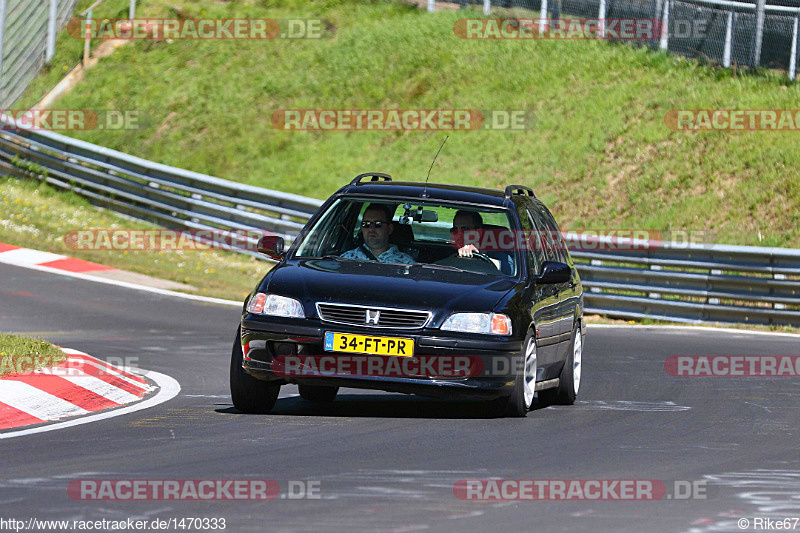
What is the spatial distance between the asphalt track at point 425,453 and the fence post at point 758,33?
14500 mm

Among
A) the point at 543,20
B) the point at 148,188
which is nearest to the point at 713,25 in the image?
the point at 543,20

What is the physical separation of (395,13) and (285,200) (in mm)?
12127

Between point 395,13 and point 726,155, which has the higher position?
point 395,13

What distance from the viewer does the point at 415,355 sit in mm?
8906

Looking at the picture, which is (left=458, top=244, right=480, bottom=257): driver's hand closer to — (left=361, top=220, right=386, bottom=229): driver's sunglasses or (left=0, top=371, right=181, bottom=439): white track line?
(left=361, top=220, right=386, bottom=229): driver's sunglasses

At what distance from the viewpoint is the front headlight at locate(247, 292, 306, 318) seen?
9070mm

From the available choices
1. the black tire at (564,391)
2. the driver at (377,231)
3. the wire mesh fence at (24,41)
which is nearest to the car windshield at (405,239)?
the driver at (377,231)

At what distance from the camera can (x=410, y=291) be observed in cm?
913

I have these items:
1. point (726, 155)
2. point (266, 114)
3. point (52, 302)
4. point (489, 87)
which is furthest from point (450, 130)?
point (52, 302)

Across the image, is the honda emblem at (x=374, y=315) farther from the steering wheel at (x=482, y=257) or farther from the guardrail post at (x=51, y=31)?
the guardrail post at (x=51, y=31)

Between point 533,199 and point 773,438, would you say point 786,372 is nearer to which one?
point 533,199

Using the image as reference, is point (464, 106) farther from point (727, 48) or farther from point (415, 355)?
point (415, 355)

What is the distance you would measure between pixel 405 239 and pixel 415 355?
1629mm

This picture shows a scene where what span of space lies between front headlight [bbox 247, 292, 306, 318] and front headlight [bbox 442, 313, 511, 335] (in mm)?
959
